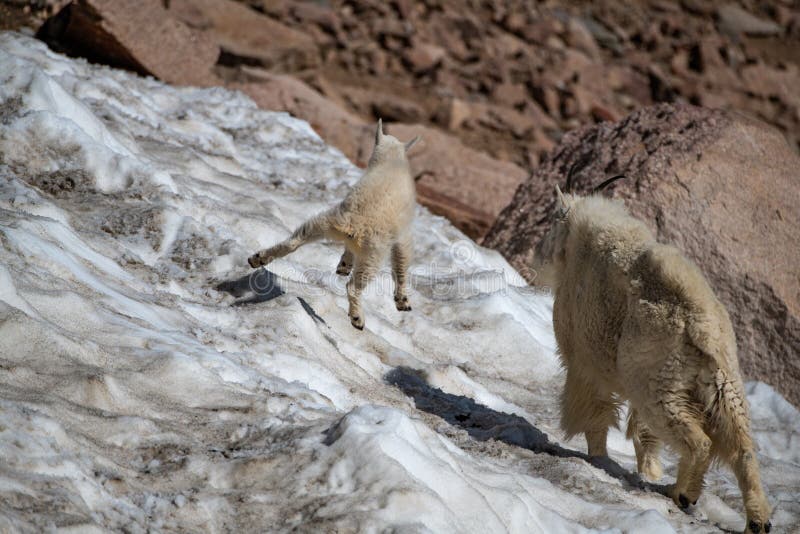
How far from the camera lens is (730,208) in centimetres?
949

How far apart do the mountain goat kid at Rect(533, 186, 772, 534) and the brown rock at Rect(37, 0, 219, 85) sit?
8.08 metres

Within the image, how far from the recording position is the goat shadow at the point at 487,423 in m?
6.08

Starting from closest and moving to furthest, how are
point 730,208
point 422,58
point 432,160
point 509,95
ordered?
point 730,208 → point 432,160 → point 509,95 → point 422,58

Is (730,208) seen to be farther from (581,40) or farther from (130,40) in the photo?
(581,40)

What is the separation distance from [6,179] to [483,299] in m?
4.16

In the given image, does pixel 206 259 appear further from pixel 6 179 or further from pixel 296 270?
pixel 6 179

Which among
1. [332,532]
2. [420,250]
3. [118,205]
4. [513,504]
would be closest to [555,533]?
[513,504]

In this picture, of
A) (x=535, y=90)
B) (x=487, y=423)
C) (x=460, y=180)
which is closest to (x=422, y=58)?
(x=535, y=90)

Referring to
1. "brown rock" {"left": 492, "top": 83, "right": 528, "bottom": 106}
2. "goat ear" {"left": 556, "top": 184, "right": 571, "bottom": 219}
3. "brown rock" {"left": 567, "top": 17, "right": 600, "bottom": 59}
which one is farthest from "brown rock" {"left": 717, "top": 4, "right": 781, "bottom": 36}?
"goat ear" {"left": 556, "top": 184, "right": 571, "bottom": 219}

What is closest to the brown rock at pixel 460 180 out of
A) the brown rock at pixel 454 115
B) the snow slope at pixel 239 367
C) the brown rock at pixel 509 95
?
the snow slope at pixel 239 367

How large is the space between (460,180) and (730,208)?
200 inches

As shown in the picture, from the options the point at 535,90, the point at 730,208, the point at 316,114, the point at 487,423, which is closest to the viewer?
the point at 487,423

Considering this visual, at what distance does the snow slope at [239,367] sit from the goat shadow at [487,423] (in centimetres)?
2

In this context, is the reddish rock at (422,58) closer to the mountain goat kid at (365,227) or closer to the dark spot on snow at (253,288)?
the mountain goat kid at (365,227)
